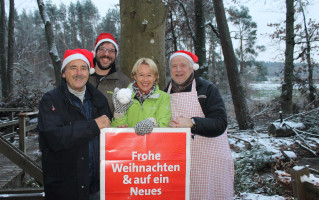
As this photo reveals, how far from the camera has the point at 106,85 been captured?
286cm

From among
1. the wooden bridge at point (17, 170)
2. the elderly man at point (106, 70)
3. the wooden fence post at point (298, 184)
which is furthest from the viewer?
the wooden bridge at point (17, 170)

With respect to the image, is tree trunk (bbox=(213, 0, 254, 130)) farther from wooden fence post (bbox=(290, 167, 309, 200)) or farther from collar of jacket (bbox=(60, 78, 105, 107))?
collar of jacket (bbox=(60, 78, 105, 107))

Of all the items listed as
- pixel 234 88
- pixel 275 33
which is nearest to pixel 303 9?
pixel 275 33

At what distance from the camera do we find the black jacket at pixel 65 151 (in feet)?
6.70

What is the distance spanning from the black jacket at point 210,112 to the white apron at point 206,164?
0.23ft

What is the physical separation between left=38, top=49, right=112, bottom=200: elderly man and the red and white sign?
133mm

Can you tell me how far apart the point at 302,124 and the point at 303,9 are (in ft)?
38.0

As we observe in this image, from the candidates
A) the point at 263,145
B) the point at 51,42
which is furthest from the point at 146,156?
the point at 51,42

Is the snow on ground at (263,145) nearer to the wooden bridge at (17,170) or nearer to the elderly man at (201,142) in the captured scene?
the elderly man at (201,142)

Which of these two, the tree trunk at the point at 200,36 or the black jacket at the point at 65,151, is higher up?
the tree trunk at the point at 200,36

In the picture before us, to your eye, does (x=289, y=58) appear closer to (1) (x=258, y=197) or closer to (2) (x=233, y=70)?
(2) (x=233, y=70)

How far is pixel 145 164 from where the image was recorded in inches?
88.4

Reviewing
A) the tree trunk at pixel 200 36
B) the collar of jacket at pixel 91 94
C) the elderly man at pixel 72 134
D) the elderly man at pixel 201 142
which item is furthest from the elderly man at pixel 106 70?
the tree trunk at pixel 200 36

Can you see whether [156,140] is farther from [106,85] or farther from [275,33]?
[275,33]
